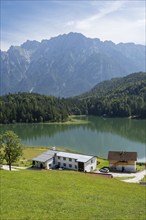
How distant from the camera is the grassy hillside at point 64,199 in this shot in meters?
21.6

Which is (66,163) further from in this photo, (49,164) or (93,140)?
(93,140)

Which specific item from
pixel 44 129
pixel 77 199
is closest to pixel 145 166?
pixel 77 199

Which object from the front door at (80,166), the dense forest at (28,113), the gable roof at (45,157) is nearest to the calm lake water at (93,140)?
the gable roof at (45,157)

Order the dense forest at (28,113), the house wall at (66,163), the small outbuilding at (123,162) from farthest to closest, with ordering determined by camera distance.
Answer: the dense forest at (28,113), the small outbuilding at (123,162), the house wall at (66,163)

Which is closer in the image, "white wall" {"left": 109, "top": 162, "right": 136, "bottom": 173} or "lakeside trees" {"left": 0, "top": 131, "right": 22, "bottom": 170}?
"lakeside trees" {"left": 0, "top": 131, "right": 22, "bottom": 170}

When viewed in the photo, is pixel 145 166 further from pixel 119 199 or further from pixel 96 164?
pixel 119 199

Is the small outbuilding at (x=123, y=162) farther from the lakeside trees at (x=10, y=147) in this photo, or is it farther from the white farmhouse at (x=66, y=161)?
the lakeside trees at (x=10, y=147)

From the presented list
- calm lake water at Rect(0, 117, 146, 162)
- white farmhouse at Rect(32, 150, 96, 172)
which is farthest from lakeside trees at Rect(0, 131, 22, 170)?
calm lake water at Rect(0, 117, 146, 162)

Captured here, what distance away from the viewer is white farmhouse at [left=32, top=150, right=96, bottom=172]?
2566 inches

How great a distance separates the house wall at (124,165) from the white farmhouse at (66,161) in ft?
12.4

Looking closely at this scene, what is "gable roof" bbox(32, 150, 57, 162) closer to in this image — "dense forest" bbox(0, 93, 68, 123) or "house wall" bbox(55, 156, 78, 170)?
"house wall" bbox(55, 156, 78, 170)

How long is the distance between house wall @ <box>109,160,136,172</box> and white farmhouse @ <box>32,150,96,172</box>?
12.4ft

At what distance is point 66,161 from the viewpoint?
67.9 m

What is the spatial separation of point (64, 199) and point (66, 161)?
4167cm
